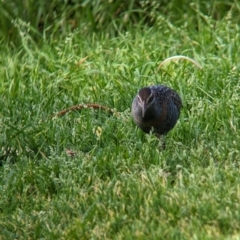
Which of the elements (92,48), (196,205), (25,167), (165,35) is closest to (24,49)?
(92,48)

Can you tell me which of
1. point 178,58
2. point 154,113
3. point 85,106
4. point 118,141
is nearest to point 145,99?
point 154,113

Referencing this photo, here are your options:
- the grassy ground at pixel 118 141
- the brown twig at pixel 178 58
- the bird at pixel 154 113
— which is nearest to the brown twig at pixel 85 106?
the grassy ground at pixel 118 141

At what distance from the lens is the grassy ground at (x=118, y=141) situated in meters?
5.52

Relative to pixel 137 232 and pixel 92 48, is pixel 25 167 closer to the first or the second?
pixel 137 232

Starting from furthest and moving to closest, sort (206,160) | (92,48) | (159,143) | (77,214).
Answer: (92,48), (159,143), (206,160), (77,214)

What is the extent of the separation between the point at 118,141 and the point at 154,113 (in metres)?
0.46

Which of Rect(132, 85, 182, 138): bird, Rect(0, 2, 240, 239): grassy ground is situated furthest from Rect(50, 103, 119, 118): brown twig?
Rect(132, 85, 182, 138): bird

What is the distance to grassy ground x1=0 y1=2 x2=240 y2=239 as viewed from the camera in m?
5.52

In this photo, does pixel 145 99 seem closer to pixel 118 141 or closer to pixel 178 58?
pixel 118 141

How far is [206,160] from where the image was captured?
6.38 meters

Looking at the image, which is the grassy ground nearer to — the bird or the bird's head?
the bird

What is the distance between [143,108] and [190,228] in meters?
1.69

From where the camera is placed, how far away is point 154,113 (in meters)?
6.75

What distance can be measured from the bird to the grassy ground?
0.11m
